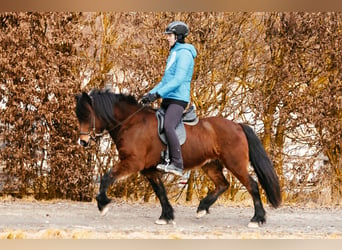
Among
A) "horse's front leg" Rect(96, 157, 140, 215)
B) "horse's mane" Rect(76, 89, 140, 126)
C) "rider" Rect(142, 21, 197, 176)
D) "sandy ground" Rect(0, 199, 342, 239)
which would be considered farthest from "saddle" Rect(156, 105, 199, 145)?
"sandy ground" Rect(0, 199, 342, 239)

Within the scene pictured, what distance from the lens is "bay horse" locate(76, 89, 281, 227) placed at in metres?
9.20

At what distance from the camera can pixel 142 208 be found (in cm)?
1140

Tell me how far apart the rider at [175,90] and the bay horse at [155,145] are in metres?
0.25

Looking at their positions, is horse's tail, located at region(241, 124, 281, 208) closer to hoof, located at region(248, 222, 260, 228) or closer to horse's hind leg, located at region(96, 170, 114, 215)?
hoof, located at region(248, 222, 260, 228)

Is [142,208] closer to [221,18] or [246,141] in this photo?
[246,141]

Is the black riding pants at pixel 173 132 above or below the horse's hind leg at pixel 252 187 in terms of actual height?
above

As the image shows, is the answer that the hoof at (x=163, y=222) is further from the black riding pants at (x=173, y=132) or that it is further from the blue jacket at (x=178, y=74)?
the blue jacket at (x=178, y=74)

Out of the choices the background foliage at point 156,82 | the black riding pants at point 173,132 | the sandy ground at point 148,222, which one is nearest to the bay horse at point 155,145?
the black riding pants at point 173,132

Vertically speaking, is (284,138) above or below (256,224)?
above

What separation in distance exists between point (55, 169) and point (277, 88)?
13.5 ft

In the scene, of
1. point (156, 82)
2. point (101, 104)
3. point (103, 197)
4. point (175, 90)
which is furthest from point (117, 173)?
point (156, 82)

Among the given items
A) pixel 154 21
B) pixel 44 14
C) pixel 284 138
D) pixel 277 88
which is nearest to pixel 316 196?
pixel 284 138

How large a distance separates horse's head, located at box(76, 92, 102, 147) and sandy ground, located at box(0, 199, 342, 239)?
1163mm

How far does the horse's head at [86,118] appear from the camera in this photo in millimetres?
9180
